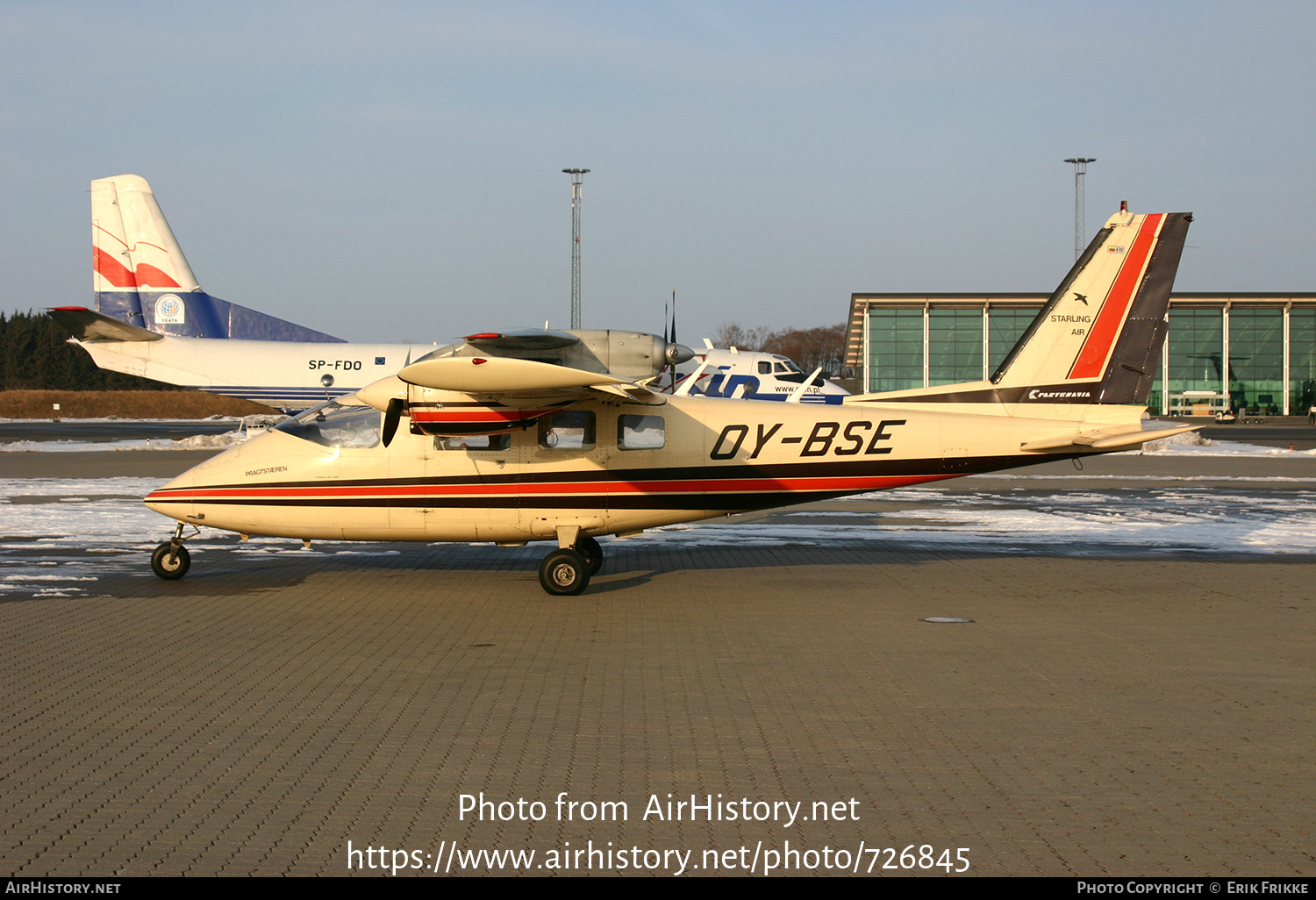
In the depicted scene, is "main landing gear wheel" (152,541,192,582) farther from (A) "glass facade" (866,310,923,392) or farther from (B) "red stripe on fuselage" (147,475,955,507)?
(A) "glass facade" (866,310,923,392)

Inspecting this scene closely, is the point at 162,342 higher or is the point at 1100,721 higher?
the point at 162,342

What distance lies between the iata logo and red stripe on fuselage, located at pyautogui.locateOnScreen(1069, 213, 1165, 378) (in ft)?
94.1

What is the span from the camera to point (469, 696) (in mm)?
7359

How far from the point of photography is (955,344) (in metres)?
69.0

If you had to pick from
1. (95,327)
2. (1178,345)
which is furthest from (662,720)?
(1178,345)

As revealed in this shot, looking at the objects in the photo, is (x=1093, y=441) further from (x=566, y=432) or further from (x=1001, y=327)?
(x=1001, y=327)

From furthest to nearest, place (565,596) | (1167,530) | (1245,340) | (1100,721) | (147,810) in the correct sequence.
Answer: (1245,340)
(1167,530)
(565,596)
(1100,721)
(147,810)

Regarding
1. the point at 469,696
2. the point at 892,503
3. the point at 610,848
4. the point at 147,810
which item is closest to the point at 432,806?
the point at 610,848

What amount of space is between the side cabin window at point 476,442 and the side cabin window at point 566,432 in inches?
16.6

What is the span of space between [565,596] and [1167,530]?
1045cm

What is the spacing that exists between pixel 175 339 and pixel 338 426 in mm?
22307

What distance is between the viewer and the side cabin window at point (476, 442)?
12.0 meters

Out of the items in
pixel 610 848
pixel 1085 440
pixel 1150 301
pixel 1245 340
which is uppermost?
pixel 1245 340

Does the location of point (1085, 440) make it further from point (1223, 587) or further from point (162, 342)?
point (162, 342)
